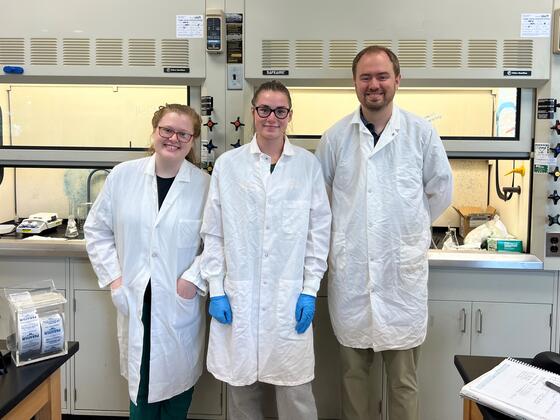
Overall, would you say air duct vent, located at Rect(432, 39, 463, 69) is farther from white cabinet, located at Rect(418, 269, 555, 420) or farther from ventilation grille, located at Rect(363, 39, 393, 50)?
white cabinet, located at Rect(418, 269, 555, 420)

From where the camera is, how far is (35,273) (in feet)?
7.88

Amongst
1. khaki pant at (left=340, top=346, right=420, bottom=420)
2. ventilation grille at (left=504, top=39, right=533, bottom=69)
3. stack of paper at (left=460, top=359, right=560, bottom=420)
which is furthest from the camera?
ventilation grille at (left=504, top=39, right=533, bottom=69)

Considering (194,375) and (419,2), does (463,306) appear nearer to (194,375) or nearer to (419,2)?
(194,375)

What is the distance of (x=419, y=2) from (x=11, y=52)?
2029mm

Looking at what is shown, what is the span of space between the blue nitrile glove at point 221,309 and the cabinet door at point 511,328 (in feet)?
4.16

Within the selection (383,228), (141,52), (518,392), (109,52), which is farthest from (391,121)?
(109,52)

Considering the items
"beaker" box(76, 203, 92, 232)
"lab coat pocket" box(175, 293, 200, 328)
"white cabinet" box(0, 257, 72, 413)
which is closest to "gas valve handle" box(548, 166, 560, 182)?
"lab coat pocket" box(175, 293, 200, 328)

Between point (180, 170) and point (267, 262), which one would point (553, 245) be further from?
point (180, 170)

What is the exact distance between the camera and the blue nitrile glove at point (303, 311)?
5.75ft

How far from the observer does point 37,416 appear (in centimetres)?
136

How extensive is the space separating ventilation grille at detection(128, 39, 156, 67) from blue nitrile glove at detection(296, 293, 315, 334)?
139 cm

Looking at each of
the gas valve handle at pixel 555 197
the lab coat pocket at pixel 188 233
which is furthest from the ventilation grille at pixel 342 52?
the gas valve handle at pixel 555 197

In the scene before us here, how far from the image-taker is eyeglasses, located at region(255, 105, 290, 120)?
173cm

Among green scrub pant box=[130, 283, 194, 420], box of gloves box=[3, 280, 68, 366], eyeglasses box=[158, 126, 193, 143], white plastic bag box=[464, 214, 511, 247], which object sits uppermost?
eyeglasses box=[158, 126, 193, 143]
